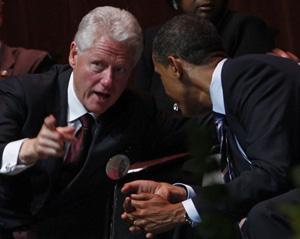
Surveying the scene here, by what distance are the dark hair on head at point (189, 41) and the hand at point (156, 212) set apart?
1.08ft

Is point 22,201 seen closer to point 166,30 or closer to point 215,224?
point 166,30

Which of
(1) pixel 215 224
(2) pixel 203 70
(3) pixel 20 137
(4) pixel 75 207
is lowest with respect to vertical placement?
(4) pixel 75 207

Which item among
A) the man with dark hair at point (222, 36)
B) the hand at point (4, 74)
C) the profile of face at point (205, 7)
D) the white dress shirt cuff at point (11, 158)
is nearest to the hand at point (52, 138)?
the white dress shirt cuff at point (11, 158)

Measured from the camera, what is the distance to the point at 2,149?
168 cm

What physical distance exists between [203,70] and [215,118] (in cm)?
11

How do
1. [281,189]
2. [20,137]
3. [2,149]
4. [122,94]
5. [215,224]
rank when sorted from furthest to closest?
[122,94] → [20,137] → [2,149] → [281,189] → [215,224]

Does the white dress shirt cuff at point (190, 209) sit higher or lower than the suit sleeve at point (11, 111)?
lower

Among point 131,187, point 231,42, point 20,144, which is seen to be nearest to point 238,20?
point 231,42

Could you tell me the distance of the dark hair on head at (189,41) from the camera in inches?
68.3

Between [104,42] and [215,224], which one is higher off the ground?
[215,224]

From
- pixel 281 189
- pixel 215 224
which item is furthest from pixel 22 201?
pixel 215 224

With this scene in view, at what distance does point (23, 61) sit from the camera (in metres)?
2.10

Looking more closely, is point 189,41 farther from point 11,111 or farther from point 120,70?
point 11,111

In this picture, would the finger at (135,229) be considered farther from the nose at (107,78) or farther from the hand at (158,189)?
the nose at (107,78)
